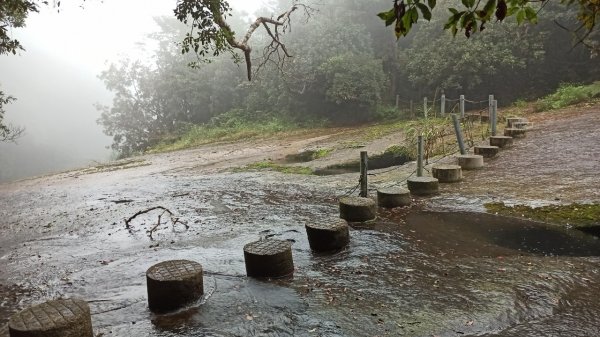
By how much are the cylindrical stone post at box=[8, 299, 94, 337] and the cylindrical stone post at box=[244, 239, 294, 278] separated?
2.22 meters

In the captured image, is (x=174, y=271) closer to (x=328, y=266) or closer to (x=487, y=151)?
(x=328, y=266)

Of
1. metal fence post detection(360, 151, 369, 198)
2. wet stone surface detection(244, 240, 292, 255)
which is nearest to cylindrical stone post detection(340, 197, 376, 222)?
metal fence post detection(360, 151, 369, 198)

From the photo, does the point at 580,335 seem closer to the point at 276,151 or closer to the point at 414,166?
the point at 414,166

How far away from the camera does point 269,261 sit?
230 inches

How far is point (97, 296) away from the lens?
582 centimetres

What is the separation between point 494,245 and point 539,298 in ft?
6.21

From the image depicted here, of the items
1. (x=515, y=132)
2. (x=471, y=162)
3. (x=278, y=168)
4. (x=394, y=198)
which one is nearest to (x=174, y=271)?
(x=394, y=198)

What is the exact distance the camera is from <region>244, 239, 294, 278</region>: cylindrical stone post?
5.86 meters

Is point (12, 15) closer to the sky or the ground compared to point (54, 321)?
closer to the sky

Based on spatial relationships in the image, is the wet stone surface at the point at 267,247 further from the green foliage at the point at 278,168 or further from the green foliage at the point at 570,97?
the green foliage at the point at 570,97

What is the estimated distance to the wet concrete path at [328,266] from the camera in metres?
4.68

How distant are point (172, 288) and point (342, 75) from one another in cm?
2232

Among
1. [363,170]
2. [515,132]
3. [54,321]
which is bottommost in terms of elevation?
[54,321]

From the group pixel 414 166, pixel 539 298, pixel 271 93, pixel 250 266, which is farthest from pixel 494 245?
pixel 271 93
